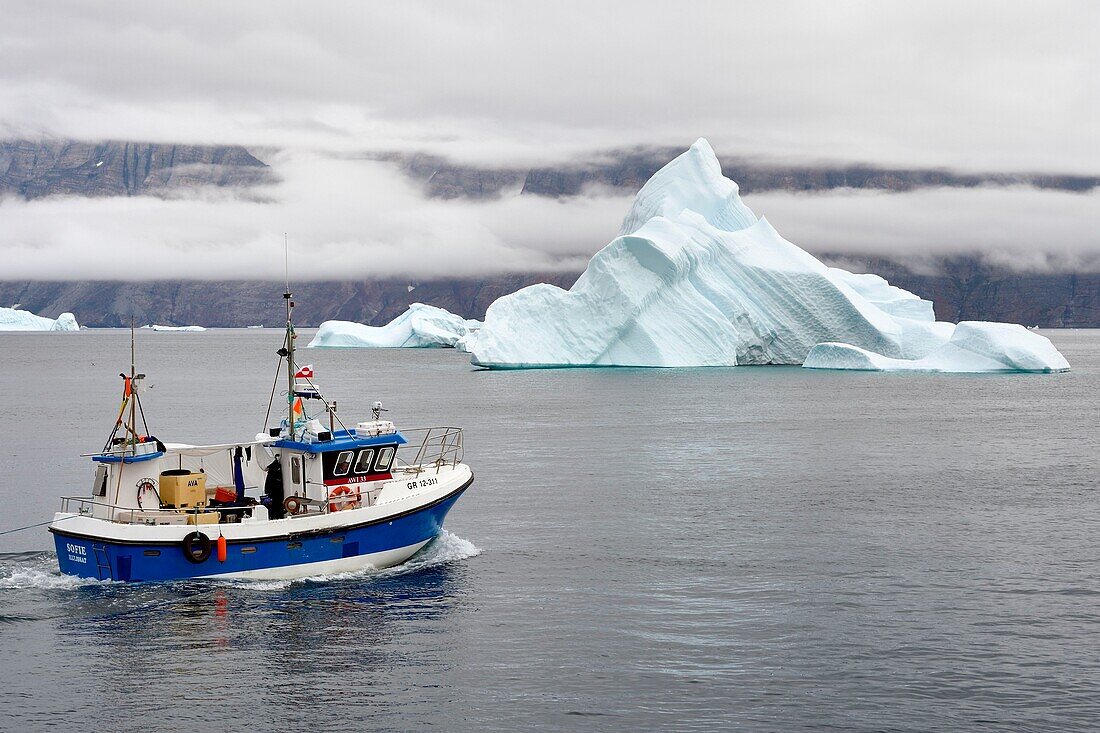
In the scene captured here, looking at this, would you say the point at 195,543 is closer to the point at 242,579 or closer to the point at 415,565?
the point at 242,579

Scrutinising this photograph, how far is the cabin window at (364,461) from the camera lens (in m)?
24.5

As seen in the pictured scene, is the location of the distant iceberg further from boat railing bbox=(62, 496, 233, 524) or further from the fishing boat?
boat railing bbox=(62, 496, 233, 524)

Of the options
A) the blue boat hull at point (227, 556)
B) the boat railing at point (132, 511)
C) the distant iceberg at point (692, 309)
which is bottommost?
the blue boat hull at point (227, 556)

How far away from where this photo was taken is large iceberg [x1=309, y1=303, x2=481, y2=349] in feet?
496

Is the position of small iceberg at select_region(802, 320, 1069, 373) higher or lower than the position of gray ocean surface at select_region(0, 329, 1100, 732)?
higher

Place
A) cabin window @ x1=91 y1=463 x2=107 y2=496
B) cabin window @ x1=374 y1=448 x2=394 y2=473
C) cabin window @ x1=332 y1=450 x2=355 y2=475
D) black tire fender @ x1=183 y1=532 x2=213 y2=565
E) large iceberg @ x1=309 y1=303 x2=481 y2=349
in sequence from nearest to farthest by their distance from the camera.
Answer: black tire fender @ x1=183 y1=532 x2=213 y2=565 → cabin window @ x1=91 y1=463 x2=107 y2=496 → cabin window @ x1=332 y1=450 x2=355 y2=475 → cabin window @ x1=374 y1=448 x2=394 y2=473 → large iceberg @ x1=309 y1=303 x2=481 y2=349

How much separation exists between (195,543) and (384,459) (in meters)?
4.46

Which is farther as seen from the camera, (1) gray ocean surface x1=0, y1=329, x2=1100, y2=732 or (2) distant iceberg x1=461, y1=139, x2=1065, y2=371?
(2) distant iceberg x1=461, y1=139, x2=1065, y2=371

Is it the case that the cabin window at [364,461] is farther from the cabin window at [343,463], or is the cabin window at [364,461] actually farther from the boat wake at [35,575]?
the boat wake at [35,575]

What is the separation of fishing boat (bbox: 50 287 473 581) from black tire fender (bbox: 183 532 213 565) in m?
0.02

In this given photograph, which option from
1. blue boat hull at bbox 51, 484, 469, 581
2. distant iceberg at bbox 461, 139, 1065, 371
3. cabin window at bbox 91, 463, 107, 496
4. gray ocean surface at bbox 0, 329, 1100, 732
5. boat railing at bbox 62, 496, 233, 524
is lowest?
gray ocean surface at bbox 0, 329, 1100, 732

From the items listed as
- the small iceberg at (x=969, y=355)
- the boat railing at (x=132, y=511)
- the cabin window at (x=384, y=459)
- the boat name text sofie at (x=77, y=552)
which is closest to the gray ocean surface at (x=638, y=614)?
the boat name text sofie at (x=77, y=552)

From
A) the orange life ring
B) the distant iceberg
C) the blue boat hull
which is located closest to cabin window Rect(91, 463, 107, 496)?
the blue boat hull

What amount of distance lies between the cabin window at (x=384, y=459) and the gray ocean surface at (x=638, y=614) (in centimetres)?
222
